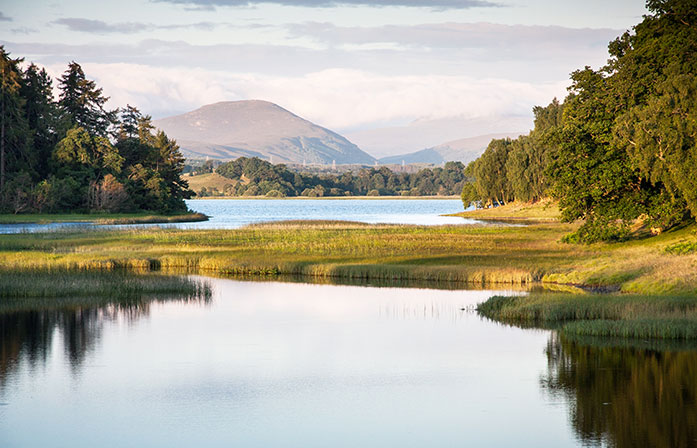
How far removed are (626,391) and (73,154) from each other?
11241 cm

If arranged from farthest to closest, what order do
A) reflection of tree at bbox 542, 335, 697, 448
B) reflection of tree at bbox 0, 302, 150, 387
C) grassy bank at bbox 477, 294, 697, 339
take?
1. grassy bank at bbox 477, 294, 697, 339
2. reflection of tree at bbox 0, 302, 150, 387
3. reflection of tree at bbox 542, 335, 697, 448

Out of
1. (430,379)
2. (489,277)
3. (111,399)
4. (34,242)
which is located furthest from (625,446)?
(34,242)

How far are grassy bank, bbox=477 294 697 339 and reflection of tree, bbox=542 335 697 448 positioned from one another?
5.66ft

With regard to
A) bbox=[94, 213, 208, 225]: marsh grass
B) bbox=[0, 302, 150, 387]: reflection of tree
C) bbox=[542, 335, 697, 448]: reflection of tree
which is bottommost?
bbox=[542, 335, 697, 448]: reflection of tree

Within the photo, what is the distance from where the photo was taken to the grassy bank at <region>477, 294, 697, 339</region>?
28.6 meters

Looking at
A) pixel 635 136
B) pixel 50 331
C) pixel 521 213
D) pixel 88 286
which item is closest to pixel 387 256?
pixel 635 136

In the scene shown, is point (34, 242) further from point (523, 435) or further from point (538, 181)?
point (538, 181)

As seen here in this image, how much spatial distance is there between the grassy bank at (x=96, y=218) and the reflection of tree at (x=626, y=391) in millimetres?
87577

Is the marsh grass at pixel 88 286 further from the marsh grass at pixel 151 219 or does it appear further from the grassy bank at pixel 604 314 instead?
the marsh grass at pixel 151 219

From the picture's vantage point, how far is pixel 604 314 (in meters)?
31.6

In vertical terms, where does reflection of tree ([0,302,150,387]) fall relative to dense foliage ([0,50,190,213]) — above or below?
below

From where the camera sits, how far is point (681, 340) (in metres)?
27.7

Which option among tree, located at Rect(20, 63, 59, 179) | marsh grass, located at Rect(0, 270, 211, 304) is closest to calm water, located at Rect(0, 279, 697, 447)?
marsh grass, located at Rect(0, 270, 211, 304)

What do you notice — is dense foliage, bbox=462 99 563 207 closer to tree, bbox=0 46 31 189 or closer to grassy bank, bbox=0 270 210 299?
tree, bbox=0 46 31 189
